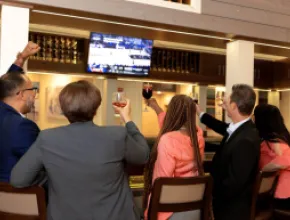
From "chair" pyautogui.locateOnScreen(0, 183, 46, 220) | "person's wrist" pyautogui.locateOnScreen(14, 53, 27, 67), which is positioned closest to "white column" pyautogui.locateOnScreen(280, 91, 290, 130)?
"person's wrist" pyautogui.locateOnScreen(14, 53, 27, 67)

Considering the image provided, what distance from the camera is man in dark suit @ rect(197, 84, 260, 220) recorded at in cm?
209

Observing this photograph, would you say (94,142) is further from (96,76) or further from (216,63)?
(216,63)

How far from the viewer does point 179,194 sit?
71.3 inches

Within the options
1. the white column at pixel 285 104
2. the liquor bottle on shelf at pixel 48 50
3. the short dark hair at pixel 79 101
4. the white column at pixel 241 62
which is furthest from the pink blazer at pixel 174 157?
the white column at pixel 285 104

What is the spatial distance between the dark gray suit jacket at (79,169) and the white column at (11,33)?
Answer: 1.32 m

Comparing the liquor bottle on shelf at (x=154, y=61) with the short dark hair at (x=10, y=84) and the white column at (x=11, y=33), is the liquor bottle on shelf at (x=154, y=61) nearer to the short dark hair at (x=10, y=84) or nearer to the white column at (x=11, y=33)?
the white column at (x=11, y=33)

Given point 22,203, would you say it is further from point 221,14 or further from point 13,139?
point 221,14

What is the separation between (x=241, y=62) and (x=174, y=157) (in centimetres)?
215

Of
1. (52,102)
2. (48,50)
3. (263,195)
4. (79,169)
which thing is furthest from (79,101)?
(52,102)

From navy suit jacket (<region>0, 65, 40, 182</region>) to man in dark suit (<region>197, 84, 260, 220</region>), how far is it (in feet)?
3.59

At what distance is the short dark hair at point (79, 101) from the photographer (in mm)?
1525

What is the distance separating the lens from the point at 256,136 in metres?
2.20

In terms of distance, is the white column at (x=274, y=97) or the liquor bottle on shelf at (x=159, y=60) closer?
the liquor bottle on shelf at (x=159, y=60)

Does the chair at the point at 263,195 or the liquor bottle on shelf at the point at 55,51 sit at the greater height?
the liquor bottle on shelf at the point at 55,51
